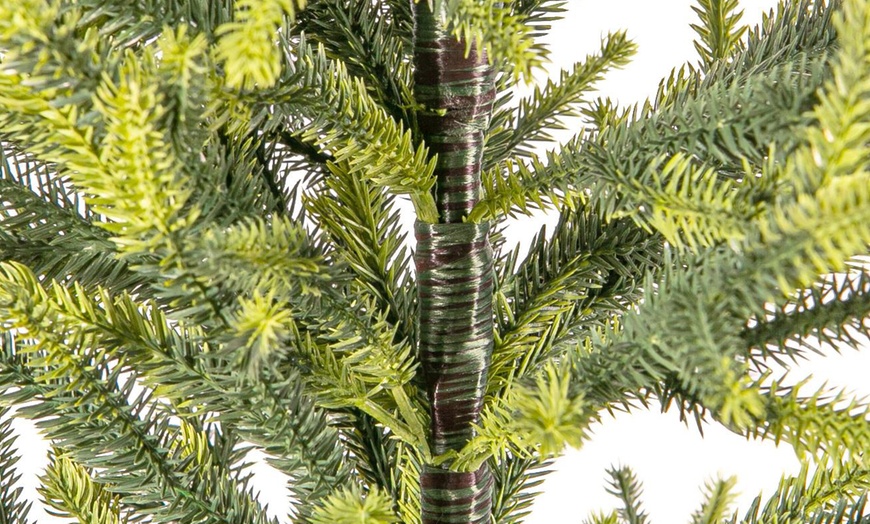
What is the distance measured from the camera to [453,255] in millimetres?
472

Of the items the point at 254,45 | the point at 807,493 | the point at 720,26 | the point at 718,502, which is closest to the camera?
the point at 254,45

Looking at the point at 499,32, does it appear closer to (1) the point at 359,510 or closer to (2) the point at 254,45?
(2) the point at 254,45

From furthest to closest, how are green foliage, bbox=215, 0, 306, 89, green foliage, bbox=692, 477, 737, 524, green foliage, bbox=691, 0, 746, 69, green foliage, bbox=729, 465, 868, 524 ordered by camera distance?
green foliage, bbox=691, 0, 746, 69 → green foliage, bbox=729, 465, 868, 524 → green foliage, bbox=692, 477, 737, 524 → green foliage, bbox=215, 0, 306, 89

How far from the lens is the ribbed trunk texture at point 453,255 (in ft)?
1.49

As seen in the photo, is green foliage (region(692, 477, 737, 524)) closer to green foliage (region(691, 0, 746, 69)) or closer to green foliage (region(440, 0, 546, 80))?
green foliage (region(440, 0, 546, 80))

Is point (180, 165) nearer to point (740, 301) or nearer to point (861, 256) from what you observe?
point (740, 301)

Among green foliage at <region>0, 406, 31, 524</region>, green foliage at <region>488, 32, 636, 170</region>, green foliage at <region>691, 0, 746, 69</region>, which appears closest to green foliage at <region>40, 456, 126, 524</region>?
green foliage at <region>0, 406, 31, 524</region>

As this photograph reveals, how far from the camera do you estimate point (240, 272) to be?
332 mm

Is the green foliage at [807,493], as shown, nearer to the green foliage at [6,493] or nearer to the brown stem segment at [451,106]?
the brown stem segment at [451,106]

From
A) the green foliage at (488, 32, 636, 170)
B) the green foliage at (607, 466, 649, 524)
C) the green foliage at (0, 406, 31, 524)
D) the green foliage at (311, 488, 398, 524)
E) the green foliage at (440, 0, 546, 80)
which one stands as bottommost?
the green foliage at (0, 406, 31, 524)

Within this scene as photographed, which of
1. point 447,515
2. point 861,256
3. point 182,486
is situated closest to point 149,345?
point 182,486

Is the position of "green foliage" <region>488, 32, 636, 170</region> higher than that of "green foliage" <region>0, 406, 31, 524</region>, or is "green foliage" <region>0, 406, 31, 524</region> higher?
"green foliage" <region>488, 32, 636, 170</region>

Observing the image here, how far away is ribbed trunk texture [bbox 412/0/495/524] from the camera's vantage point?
0.45 metres

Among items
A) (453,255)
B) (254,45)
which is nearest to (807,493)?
(453,255)
